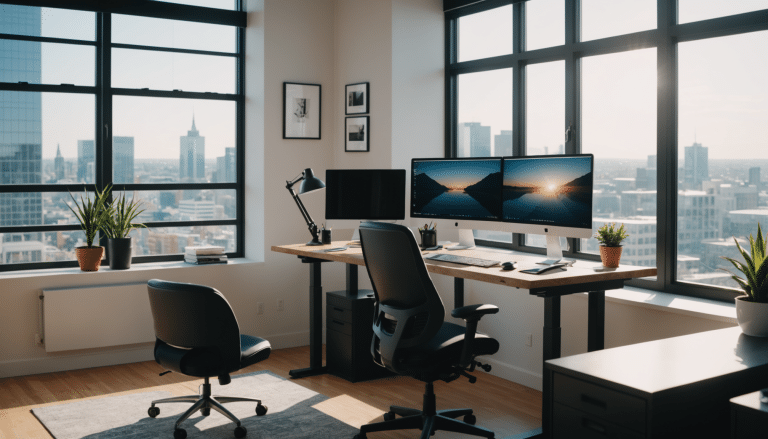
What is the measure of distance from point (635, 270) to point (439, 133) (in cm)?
229

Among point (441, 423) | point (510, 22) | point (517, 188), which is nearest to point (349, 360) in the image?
point (441, 423)

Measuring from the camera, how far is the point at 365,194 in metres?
4.61

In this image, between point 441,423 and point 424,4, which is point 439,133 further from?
point 441,423

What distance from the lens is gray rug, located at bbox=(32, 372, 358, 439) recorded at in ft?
11.5

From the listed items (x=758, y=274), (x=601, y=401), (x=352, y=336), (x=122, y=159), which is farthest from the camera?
(x=122, y=159)

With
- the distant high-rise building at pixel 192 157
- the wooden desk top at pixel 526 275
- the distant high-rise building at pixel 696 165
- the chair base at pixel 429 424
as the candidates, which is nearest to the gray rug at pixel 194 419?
the chair base at pixel 429 424

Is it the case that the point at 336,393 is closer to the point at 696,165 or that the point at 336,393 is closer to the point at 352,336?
the point at 352,336

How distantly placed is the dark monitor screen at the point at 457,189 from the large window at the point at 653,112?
738mm

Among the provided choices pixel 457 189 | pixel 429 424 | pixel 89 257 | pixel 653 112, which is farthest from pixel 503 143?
pixel 89 257

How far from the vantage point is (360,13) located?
5.36 m

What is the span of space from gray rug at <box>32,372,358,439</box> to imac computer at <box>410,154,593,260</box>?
1.33m

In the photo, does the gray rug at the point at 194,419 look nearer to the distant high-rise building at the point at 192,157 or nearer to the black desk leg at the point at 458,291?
the black desk leg at the point at 458,291

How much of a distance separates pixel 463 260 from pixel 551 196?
0.56 metres

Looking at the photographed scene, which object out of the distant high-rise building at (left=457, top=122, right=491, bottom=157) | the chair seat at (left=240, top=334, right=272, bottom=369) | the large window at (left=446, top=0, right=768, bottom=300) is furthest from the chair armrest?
the distant high-rise building at (left=457, top=122, right=491, bottom=157)
